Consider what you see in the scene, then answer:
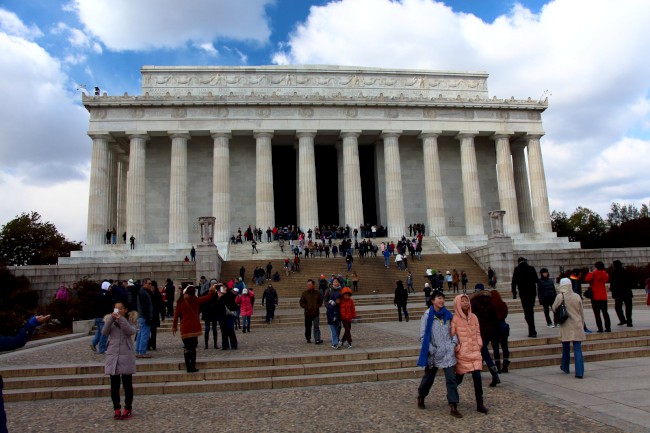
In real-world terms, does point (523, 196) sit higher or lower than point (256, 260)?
higher

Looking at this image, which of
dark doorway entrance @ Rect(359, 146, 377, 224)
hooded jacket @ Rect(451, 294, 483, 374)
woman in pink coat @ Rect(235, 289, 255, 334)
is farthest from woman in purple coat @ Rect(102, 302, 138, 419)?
dark doorway entrance @ Rect(359, 146, 377, 224)

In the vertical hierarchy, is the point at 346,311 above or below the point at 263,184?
below

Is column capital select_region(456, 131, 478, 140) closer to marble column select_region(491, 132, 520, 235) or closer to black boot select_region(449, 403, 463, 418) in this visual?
marble column select_region(491, 132, 520, 235)

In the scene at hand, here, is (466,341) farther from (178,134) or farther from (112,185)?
(112,185)

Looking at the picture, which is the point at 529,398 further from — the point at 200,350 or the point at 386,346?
the point at 200,350

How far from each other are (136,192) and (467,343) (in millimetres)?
40869

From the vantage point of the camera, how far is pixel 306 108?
4569cm

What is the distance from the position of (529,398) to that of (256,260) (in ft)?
94.3

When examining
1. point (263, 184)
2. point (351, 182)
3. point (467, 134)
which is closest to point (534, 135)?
point (467, 134)

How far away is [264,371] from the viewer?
1088 cm

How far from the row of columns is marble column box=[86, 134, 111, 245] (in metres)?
0.08

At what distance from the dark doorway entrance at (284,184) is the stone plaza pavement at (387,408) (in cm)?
4205

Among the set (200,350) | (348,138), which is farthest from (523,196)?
(200,350)

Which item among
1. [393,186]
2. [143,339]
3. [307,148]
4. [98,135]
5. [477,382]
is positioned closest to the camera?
[477,382]
